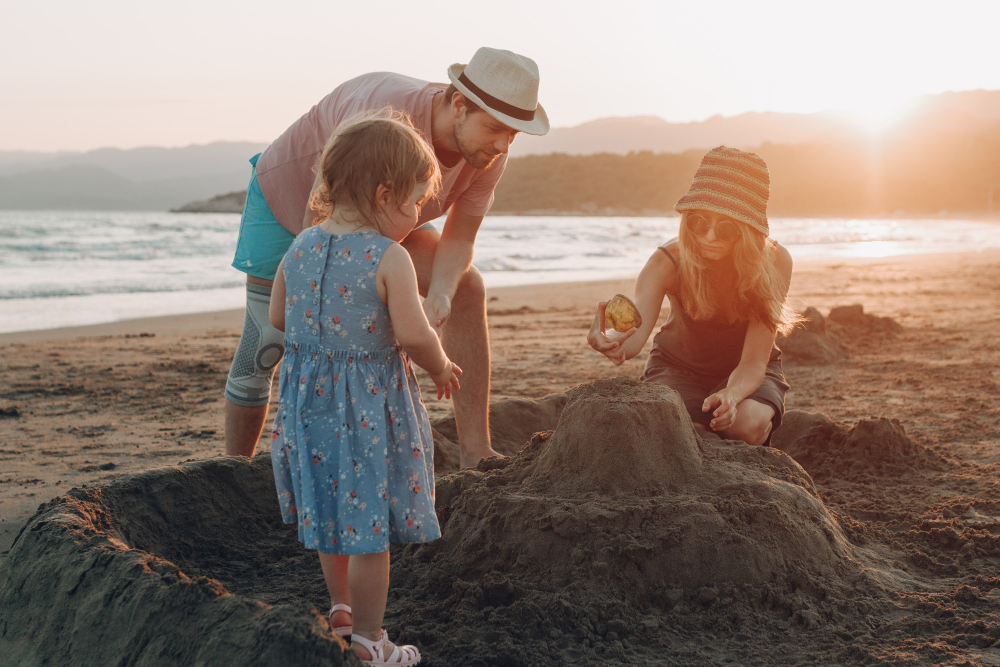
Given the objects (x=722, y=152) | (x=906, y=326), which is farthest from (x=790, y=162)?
(x=722, y=152)

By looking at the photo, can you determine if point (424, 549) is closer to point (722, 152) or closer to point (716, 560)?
point (716, 560)

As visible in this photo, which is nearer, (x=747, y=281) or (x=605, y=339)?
(x=605, y=339)

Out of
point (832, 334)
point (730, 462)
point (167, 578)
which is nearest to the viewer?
point (167, 578)

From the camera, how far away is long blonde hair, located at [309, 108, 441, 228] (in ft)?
6.04

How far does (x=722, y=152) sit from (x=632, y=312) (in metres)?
0.81

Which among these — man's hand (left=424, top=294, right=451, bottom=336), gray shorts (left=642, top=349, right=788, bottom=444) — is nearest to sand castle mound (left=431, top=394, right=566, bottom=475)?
gray shorts (left=642, top=349, right=788, bottom=444)

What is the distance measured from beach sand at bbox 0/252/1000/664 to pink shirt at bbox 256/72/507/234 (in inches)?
42.0

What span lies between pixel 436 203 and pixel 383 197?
3.34 ft

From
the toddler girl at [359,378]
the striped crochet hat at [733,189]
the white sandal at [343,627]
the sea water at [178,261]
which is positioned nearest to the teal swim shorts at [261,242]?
the toddler girl at [359,378]

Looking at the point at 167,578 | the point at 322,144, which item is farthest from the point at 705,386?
the point at 167,578

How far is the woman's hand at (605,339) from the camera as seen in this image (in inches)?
112

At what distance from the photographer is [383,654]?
1.82 metres

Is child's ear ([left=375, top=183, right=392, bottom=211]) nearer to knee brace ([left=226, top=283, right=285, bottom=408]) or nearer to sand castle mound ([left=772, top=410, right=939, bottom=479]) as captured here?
knee brace ([left=226, top=283, right=285, bottom=408])

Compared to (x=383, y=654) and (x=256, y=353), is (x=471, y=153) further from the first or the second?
(x=383, y=654)
